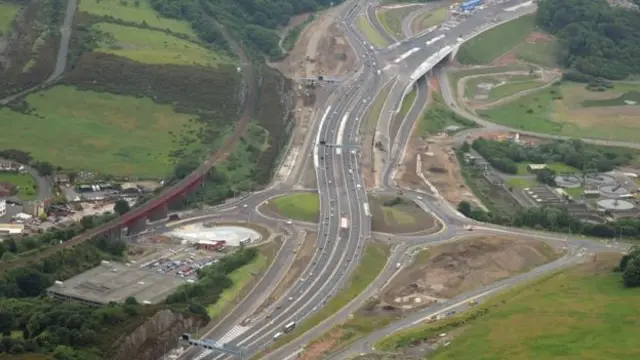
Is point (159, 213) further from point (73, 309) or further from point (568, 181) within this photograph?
point (568, 181)

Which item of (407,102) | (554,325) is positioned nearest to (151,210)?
(554,325)

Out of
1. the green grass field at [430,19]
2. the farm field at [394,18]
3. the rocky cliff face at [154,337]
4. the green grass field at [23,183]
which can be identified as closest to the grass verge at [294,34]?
the farm field at [394,18]

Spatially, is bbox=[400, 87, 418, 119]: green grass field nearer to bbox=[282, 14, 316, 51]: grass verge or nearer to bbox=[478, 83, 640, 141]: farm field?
bbox=[478, 83, 640, 141]: farm field

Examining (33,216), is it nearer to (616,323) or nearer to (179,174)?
(179,174)

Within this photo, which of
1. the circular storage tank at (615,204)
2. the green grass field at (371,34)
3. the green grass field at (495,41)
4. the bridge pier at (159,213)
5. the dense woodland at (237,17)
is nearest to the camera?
the bridge pier at (159,213)

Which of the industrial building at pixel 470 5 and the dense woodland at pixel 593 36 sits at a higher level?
the industrial building at pixel 470 5

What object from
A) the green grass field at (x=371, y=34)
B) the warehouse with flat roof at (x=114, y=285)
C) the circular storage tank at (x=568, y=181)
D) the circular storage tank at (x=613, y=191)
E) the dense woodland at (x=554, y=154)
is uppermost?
the green grass field at (x=371, y=34)

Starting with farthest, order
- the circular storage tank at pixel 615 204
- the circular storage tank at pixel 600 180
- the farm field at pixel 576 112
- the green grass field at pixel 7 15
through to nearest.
Result: 1. the green grass field at pixel 7 15
2. the farm field at pixel 576 112
3. the circular storage tank at pixel 600 180
4. the circular storage tank at pixel 615 204

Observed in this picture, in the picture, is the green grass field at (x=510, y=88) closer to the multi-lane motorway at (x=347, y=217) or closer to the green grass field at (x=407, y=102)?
the multi-lane motorway at (x=347, y=217)
